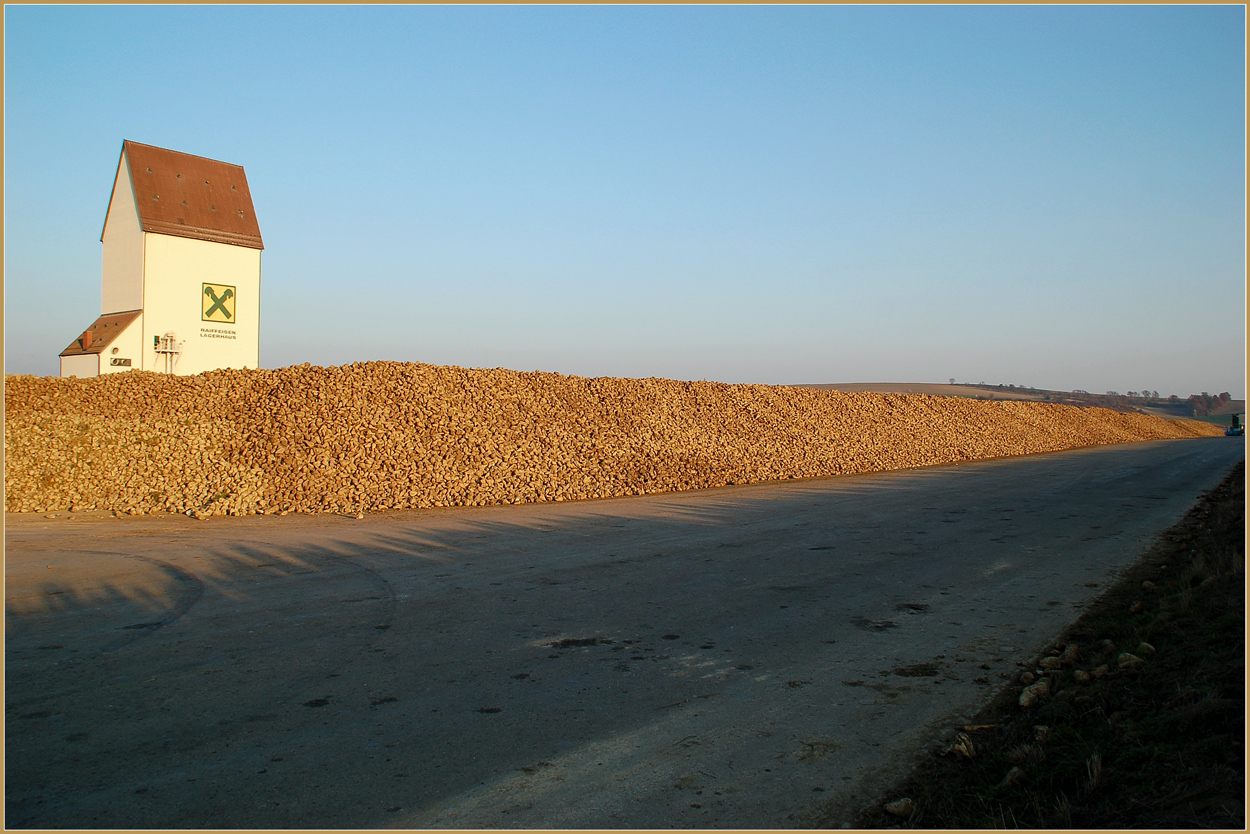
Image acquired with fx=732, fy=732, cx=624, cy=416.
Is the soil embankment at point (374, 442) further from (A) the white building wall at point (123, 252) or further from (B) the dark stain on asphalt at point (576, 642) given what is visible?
(A) the white building wall at point (123, 252)

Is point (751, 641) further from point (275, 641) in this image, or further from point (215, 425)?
point (215, 425)

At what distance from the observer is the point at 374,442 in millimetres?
14758

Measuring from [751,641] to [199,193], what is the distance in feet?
101

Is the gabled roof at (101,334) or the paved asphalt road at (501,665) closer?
the paved asphalt road at (501,665)

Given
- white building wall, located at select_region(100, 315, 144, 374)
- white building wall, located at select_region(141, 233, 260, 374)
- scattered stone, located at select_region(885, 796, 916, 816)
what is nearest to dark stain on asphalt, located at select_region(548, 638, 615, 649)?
scattered stone, located at select_region(885, 796, 916, 816)

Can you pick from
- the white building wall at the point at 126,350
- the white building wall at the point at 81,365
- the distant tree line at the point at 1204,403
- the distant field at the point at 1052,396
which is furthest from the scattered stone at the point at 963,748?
the distant tree line at the point at 1204,403

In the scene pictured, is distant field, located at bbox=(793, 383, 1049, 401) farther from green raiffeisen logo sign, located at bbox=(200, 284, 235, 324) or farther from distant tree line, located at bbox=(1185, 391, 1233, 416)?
green raiffeisen logo sign, located at bbox=(200, 284, 235, 324)

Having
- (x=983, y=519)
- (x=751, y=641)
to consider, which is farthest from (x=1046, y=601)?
(x=983, y=519)

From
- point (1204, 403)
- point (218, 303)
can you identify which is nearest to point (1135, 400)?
point (1204, 403)

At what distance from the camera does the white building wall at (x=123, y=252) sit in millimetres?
26500

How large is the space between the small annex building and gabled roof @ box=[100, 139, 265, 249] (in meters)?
0.04

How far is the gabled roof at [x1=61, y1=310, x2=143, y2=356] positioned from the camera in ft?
84.5

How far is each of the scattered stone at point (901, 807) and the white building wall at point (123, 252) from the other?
30.1 metres

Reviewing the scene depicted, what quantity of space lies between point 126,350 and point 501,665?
88.2ft
